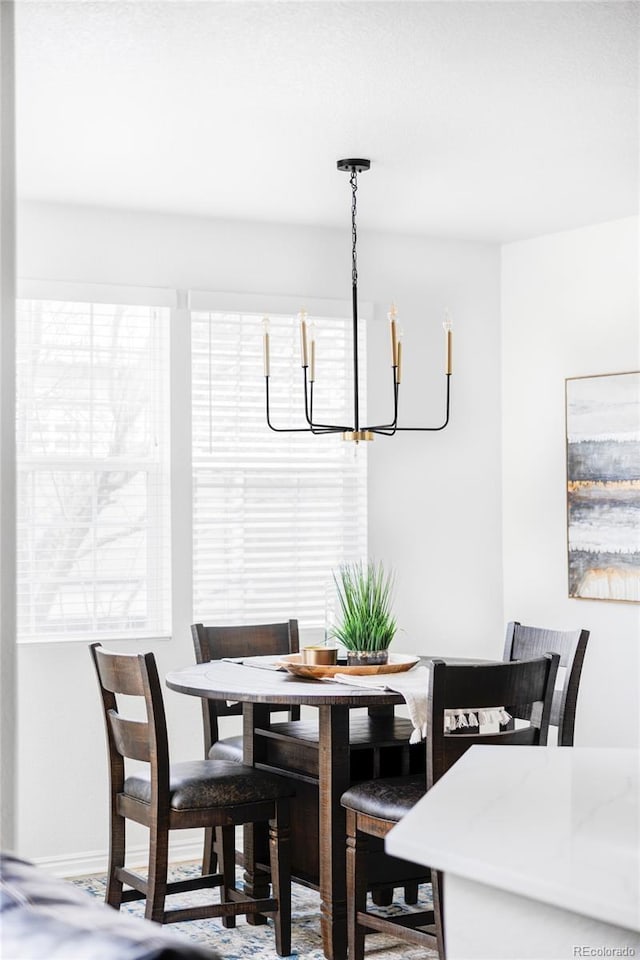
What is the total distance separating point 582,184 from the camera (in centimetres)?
439

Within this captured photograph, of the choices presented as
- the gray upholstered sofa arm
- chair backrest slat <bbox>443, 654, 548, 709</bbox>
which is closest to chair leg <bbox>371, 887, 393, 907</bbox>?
chair backrest slat <bbox>443, 654, 548, 709</bbox>

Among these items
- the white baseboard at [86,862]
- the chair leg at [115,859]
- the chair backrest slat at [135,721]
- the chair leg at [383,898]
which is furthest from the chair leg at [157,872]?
the white baseboard at [86,862]

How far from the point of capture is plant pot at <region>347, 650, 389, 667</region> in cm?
378

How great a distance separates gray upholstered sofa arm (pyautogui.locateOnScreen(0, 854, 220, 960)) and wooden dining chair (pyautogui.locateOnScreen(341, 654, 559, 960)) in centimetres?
198

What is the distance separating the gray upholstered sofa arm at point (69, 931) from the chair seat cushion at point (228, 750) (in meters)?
2.81

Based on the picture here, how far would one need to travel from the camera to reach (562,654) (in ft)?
12.8

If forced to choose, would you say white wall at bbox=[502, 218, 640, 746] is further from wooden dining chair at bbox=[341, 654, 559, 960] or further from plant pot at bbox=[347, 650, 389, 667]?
wooden dining chair at bbox=[341, 654, 559, 960]

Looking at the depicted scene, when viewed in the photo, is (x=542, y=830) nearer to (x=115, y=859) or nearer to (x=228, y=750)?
(x=115, y=859)

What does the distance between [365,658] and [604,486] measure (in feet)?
5.54

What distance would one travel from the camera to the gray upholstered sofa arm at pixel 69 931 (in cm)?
100

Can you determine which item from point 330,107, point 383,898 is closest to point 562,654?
point 383,898

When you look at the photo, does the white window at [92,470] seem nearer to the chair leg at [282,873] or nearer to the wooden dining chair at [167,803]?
the wooden dining chair at [167,803]

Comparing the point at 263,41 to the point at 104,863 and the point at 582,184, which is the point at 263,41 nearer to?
the point at 582,184

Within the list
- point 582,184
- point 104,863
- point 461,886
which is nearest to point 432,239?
point 582,184
